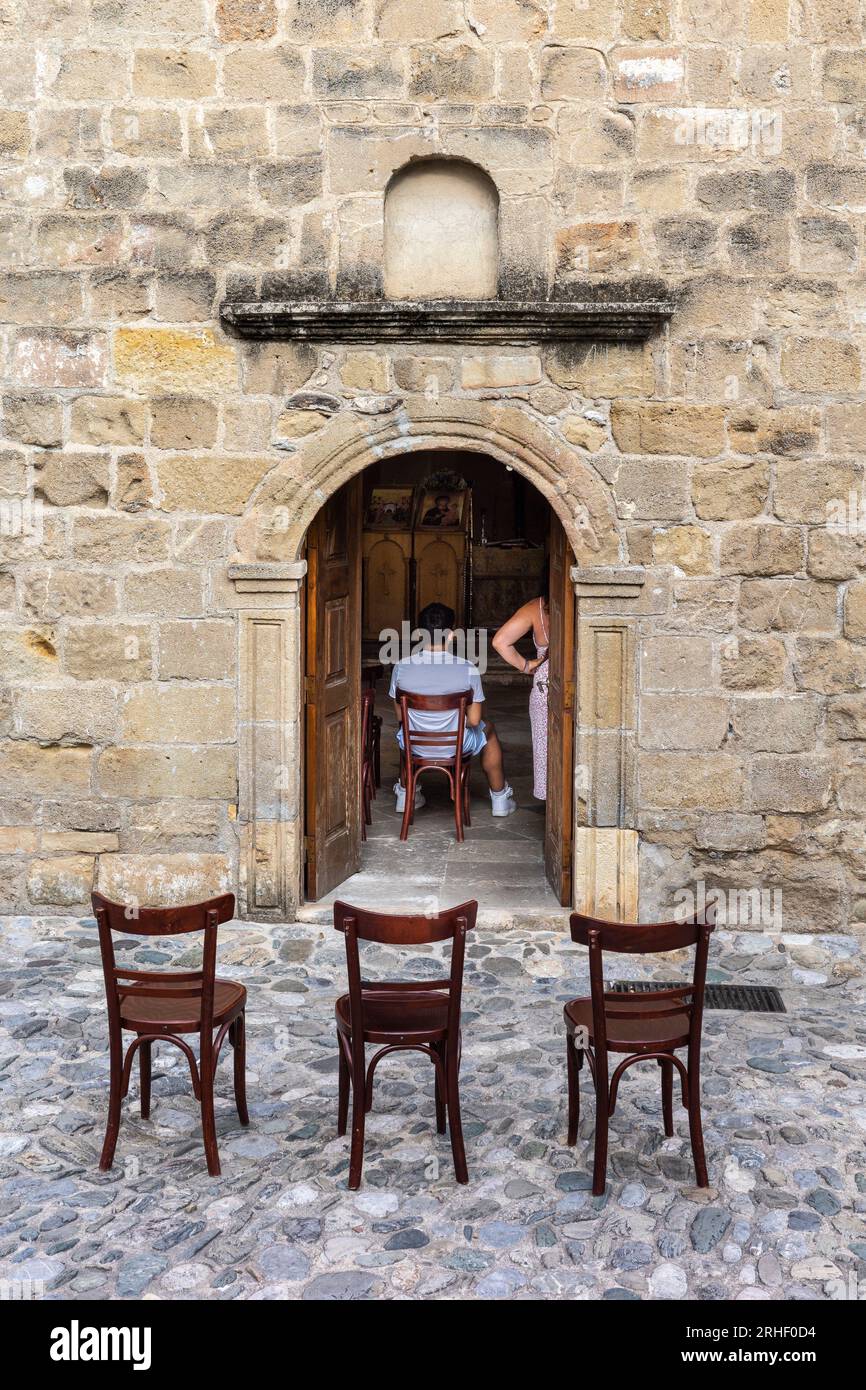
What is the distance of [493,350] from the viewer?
611cm

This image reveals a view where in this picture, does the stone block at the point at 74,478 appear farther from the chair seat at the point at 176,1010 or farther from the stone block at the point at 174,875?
the chair seat at the point at 176,1010

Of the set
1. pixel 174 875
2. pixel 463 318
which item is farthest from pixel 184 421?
pixel 174 875

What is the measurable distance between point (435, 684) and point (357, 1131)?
4.16 metres

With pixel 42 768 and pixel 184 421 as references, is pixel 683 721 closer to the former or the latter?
pixel 184 421

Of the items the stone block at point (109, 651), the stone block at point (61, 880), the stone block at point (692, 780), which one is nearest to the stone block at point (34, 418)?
the stone block at point (109, 651)

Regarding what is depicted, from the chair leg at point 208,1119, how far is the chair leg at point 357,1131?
0.40 m

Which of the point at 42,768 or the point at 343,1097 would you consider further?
the point at 42,768

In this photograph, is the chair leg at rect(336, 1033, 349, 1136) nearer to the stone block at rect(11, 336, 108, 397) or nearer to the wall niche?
the stone block at rect(11, 336, 108, 397)

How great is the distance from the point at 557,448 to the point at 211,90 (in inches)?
83.5

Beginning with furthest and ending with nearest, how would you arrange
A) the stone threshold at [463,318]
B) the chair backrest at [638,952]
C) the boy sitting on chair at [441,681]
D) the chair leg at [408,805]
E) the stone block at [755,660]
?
the boy sitting on chair at [441,681], the chair leg at [408,805], the stone block at [755,660], the stone threshold at [463,318], the chair backrest at [638,952]

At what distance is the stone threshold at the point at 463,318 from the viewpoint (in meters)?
5.91

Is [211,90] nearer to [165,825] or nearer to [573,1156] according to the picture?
[165,825]

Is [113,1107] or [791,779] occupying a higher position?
[791,779]

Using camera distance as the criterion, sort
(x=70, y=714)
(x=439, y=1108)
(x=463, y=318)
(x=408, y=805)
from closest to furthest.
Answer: (x=439, y=1108) → (x=463, y=318) → (x=70, y=714) → (x=408, y=805)
